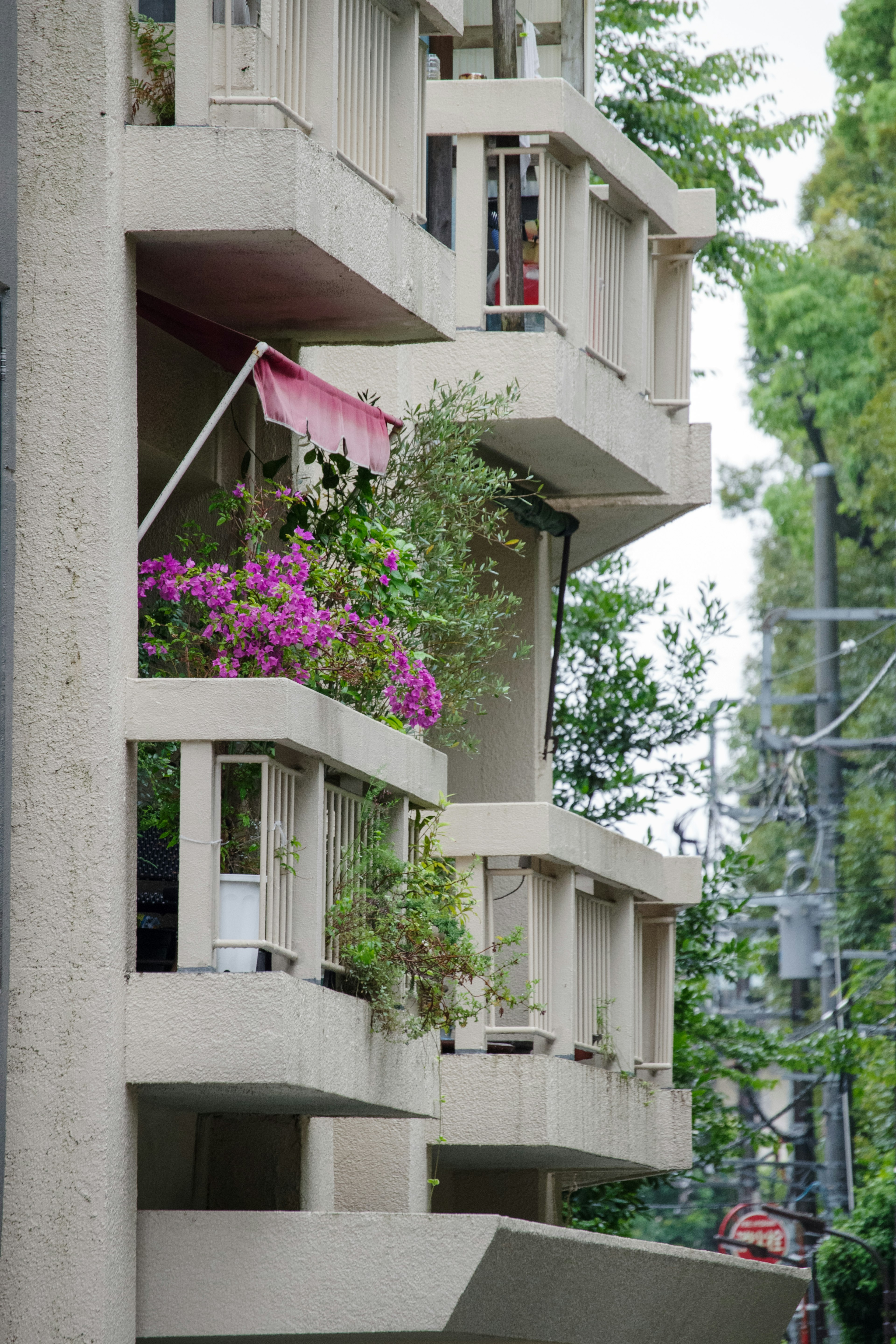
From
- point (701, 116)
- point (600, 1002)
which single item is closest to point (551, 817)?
point (600, 1002)

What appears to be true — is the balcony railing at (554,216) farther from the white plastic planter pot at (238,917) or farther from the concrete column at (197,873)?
the white plastic planter pot at (238,917)

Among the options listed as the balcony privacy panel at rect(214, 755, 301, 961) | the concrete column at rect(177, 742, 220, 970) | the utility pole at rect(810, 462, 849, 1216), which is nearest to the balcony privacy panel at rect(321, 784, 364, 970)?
the balcony privacy panel at rect(214, 755, 301, 961)

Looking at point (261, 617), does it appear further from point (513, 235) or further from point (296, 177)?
point (513, 235)

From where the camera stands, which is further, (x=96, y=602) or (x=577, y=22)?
(x=577, y=22)

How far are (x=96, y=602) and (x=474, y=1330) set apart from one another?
355 cm

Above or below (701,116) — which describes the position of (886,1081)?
below

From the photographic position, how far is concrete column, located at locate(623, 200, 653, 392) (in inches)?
568

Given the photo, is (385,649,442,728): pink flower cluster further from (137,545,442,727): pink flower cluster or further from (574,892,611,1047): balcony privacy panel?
(574,892,611,1047): balcony privacy panel

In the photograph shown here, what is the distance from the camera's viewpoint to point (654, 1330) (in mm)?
12758

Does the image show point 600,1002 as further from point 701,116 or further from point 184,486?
point 701,116

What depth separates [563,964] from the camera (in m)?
12.7

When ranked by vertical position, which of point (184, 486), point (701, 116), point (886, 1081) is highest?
point (701, 116)

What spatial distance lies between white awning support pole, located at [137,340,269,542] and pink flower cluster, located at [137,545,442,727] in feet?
0.86

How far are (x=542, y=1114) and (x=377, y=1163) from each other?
0.97 metres
